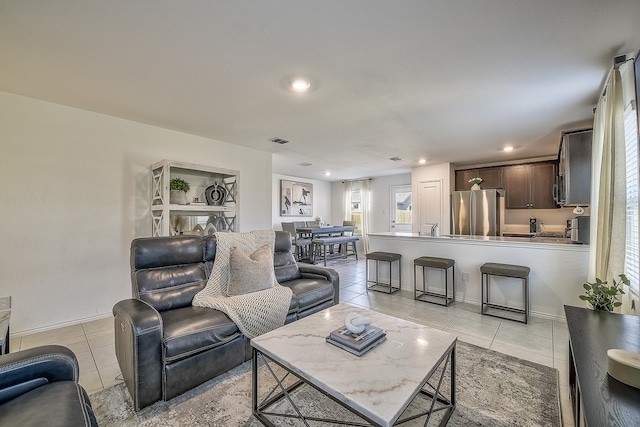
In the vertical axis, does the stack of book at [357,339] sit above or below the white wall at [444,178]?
below

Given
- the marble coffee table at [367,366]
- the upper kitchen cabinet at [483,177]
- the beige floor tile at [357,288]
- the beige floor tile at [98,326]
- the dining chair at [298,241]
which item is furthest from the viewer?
the dining chair at [298,241]

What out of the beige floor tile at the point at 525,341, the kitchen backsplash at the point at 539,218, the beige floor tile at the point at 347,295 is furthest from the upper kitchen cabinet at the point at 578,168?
the beige floor tile at the point at 347,295

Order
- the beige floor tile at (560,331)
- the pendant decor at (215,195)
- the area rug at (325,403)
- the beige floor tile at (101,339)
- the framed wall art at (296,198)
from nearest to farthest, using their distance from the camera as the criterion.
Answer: the area rug at (325,403)
the beige floor tile at (101,339)
the beige floor tile at (560,331)
the pendant decor at (215,195)
the framed wall art at (296,198)

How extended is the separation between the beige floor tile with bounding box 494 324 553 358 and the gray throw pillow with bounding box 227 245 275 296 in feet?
7.39

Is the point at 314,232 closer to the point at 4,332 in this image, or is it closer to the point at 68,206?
the point at 68,206

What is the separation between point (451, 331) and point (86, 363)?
3299mm

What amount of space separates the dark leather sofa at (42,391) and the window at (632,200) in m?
3.20

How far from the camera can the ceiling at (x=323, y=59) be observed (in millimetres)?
1556

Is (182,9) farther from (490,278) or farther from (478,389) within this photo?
(490,278)

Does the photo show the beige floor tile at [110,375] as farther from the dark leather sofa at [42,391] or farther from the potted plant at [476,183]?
the potted plant at [476,183]

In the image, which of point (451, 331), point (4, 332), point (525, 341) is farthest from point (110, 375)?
point (525, 341)

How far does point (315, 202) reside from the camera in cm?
880

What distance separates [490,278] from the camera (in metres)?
3.50

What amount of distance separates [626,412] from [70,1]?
3.00m
